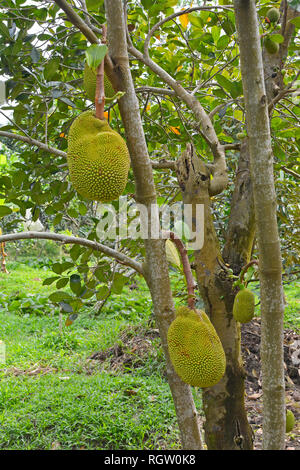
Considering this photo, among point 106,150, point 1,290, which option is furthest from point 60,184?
point 1,290

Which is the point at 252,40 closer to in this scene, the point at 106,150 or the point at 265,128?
the point at 265,128

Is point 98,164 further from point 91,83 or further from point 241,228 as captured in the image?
point 241,228

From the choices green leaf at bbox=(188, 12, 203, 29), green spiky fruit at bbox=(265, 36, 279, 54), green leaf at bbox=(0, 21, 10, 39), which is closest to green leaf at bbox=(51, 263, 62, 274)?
green leaf at bbox=(0, 21, 10, 39)

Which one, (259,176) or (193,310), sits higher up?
(259,176)

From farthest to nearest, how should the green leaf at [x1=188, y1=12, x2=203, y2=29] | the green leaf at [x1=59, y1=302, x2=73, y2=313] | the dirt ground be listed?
the dirt ground → the green leaf at [x1=188, y1=12, x2=203, y2=29] → the green leaf at [x1=59, y1=302, x2=73, y2=313]

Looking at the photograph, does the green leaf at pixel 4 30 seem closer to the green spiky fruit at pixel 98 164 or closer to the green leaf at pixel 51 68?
the green leaf at pixel 51 68

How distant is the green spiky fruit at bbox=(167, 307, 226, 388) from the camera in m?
0.79

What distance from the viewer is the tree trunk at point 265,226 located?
0.69m

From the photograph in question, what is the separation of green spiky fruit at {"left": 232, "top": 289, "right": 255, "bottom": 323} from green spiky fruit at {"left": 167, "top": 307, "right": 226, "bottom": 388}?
0.18 m

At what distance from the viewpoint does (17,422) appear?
193cm

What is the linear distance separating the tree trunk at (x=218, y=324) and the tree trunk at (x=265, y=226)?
0.34 m

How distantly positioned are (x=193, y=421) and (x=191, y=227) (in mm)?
462

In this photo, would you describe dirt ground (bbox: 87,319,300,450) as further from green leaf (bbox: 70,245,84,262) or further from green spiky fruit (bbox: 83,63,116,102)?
green spiky fruit (bbox: 83,63,116,102)

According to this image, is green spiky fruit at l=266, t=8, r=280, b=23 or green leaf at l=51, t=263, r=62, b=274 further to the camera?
green leaf at l=51, t=263, r=62, b=274
